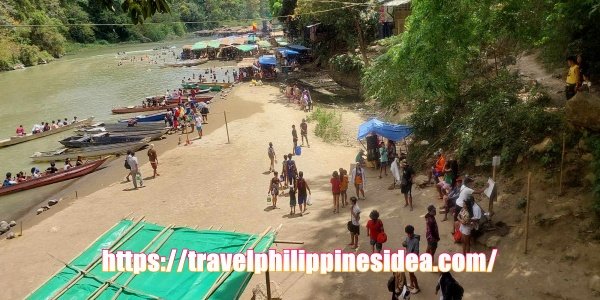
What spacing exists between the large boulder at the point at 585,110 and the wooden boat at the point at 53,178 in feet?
60.9

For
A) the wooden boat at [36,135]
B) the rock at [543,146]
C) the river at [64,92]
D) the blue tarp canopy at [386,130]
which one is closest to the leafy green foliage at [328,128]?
the blue tarp canopy at [386,130]

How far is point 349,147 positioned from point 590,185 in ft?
38.4

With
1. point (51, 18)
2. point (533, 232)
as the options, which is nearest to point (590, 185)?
point (533, 232)

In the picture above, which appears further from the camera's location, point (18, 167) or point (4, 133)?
point (4, 133)

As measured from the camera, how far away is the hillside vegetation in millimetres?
54312

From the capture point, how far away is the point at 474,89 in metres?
14.4

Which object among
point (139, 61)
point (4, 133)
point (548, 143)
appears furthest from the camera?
point (139, 61)

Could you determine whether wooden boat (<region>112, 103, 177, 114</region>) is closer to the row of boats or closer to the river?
the river

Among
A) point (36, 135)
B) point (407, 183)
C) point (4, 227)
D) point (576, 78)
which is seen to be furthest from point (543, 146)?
point (36, 135)

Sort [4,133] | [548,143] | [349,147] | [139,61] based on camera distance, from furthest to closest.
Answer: [139,61] < [4,133] < [349,147] < [548,143]

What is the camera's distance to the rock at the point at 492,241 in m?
8.59

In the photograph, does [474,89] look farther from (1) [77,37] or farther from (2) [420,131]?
(1) [77,37]

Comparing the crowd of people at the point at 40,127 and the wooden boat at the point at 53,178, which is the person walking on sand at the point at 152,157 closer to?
the wooden boat at the point at 53,178

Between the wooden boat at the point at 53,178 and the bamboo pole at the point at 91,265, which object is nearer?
the bamboo pole at the point at 91,265
